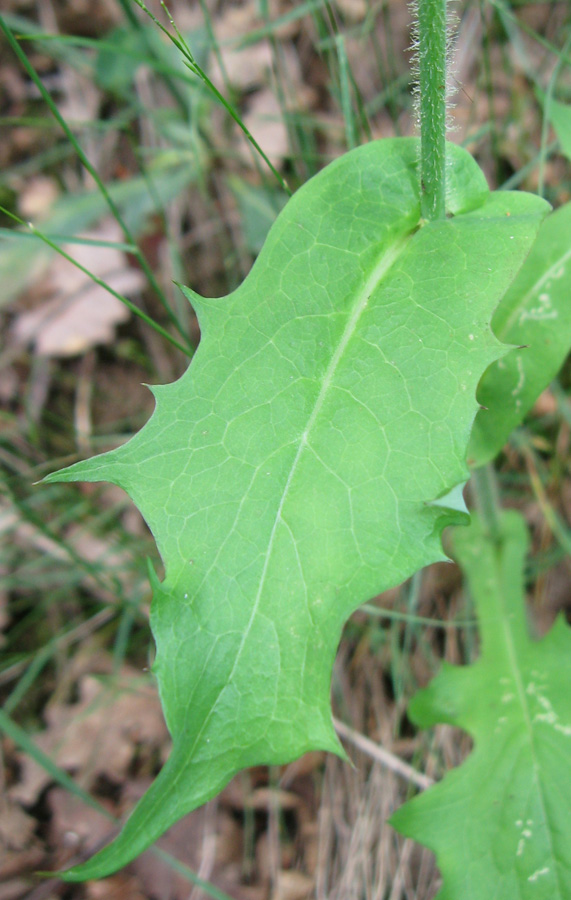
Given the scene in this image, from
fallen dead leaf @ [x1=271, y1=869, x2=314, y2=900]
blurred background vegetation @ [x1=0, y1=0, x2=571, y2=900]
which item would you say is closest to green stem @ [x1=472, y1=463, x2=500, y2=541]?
blurred background vegetation @ [x1=0, y1=0, x2=571, y2=900]

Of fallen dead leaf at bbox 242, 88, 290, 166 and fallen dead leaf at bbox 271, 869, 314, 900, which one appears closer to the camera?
fallen dead leaf at bbox 271, 869, 314, 900

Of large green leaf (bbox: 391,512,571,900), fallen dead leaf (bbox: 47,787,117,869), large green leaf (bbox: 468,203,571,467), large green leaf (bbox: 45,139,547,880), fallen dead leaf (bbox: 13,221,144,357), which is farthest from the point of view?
fallen dead leaf (bbox: 13,221,144,357)

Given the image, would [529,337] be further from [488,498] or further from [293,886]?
[293,886]

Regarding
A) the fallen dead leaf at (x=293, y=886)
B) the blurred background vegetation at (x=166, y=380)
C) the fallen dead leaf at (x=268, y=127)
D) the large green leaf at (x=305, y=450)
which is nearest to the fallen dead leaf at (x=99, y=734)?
the blurred background vegetation at (x=166, y=380)

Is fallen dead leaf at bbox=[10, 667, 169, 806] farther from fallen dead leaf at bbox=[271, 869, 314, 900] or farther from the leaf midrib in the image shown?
the leaf midrib

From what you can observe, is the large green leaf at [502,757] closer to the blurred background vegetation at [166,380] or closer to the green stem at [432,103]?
the blurred background vegetation at [166,380]

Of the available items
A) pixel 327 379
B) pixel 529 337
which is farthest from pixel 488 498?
pixel 327 379

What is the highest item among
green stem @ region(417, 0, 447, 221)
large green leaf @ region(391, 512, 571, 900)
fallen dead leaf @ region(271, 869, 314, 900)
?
green stem @ region(417, 0, 447, 221)
